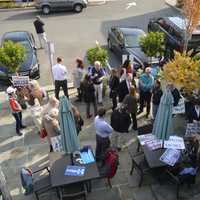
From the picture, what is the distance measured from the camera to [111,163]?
8984 millimetres

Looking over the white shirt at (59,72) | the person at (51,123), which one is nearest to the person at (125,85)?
the white shirt at (59,72)

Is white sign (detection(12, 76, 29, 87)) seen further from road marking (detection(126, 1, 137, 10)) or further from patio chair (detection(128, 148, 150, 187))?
road marking (detection(126, 1, 137, 10))

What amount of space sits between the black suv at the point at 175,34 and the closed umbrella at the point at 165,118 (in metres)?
8.25

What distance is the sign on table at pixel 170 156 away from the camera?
9.16 metres

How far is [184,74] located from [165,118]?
9.79 ft

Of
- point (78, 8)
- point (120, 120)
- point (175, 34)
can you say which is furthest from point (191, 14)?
point (78, 8)

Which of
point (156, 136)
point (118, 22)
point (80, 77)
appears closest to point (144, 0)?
point (118, 22)

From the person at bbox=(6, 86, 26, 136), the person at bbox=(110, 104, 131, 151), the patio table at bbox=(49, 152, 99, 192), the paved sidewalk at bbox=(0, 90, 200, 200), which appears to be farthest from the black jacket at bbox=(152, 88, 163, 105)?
the person at bbox=(6, 86, 26, 136)

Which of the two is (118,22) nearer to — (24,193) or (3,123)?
(3,123)

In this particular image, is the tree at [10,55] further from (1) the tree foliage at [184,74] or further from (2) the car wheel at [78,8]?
(2) the car wheel at [78,8]

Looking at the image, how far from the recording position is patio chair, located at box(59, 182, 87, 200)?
8.63m

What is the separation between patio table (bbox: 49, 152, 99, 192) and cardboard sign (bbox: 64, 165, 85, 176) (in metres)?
0.07

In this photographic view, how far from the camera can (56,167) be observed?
9148 mm

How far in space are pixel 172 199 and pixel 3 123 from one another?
251 inches
